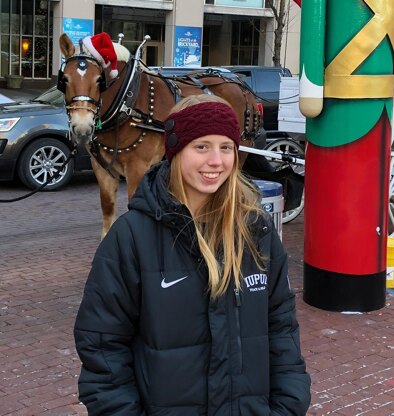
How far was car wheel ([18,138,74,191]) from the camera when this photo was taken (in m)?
11.4

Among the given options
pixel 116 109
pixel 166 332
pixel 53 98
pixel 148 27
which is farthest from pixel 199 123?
pixel 148 27

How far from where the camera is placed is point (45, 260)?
25.0 ft

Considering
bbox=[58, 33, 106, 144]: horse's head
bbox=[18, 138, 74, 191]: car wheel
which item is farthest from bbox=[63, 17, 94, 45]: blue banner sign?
bbox=[58, 33, 106, 144]: horse's head

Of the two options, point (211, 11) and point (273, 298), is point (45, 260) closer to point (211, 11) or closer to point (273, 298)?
Result: point (273, 298)

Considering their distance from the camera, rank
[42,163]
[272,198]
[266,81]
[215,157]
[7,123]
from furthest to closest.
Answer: [266,81] → [42,163] → [7,123] → [272,198] → [215,157]

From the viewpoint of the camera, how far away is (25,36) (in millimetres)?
33156

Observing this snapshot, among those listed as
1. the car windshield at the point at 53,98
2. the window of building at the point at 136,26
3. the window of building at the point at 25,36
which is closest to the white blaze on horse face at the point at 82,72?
the car windshield at the point at 53,98

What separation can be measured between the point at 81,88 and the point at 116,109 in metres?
0.49

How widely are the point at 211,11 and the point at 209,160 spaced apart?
3144 centimetres

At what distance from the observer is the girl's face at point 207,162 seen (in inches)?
99.7

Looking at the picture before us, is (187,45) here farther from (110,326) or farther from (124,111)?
(110,326)

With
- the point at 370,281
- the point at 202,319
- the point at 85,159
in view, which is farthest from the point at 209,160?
the point at 85,159

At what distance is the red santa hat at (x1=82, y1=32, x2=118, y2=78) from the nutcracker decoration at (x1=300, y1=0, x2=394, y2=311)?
1.61 metres

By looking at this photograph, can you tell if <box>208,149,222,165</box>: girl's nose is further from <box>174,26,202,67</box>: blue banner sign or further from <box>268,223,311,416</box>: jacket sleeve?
<box>174,26,202,67</box>: blue banner sign
